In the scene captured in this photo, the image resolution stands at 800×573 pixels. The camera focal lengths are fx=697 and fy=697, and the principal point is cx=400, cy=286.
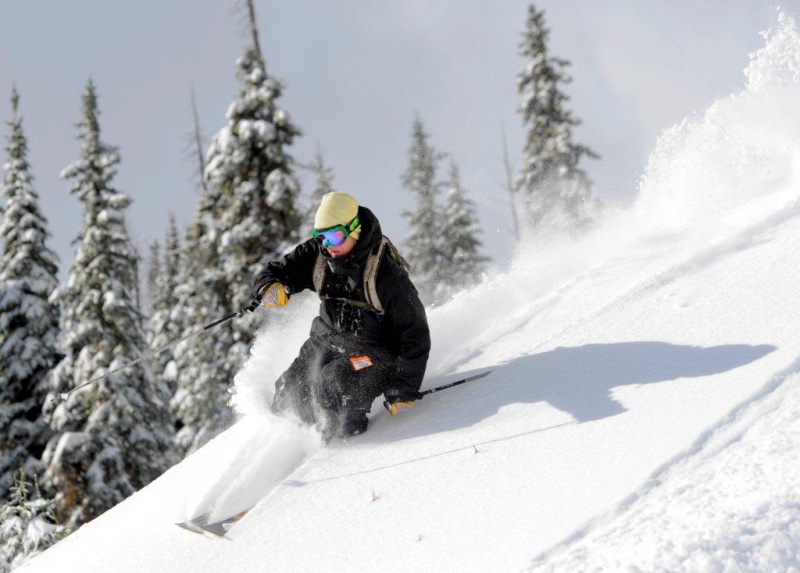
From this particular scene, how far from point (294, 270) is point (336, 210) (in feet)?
2.71

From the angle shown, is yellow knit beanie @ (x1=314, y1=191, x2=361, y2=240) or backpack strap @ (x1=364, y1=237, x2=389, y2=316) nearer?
yellow knit beanie @ (x1=314, y1=191, x2=361, y2=240)

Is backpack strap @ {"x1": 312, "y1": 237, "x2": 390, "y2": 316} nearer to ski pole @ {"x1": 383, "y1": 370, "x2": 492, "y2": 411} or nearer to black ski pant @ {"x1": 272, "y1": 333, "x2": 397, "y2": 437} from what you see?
black ski pant @ {"x1": 272, "y1": 333, "x2": 397, "y2": 437}

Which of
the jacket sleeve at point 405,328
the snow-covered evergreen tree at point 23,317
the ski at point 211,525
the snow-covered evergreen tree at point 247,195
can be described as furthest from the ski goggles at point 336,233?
the snow-covered evergreen tree at point 23,317

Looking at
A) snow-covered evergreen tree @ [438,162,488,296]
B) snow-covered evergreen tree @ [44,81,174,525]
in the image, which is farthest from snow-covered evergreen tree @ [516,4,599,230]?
snow-covered evergreen tree @ [44,81,174,525]

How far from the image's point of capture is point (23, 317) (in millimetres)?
18938

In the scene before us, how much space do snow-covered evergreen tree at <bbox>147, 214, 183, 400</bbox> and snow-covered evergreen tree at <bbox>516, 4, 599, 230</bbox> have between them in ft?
48.7

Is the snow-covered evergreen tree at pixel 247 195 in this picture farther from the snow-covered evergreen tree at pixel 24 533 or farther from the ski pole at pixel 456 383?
the ski pole at pixel 456 383

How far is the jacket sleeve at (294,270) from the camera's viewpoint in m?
5.08

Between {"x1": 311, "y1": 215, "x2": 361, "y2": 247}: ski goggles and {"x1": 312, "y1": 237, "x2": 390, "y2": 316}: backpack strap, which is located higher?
{"x1": 311, "y1": 215, "x2": 361, "y2": 247}: ski goggles

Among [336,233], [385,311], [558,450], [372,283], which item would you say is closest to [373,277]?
[372,283]

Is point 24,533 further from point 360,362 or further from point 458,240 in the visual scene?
point 458,240

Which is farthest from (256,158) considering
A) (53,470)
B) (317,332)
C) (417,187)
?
(417,187)

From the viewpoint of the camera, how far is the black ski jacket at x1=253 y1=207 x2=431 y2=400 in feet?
15.3

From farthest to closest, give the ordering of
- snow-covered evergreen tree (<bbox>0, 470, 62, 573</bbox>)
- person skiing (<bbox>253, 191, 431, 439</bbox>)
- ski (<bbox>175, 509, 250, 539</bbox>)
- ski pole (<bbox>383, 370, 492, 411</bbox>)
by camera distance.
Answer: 1. snow-covered evergreen tree (<bbox>0, 470, 62, 573</bbox>)
2. ski pole (<bbox>383, 370, 492, 411</bbox>)
3. person skiing (<bbox>253, 191, 431, 439</bbox>)
4. ski (<bbox>175, 509, 250, 539</bbox>)
